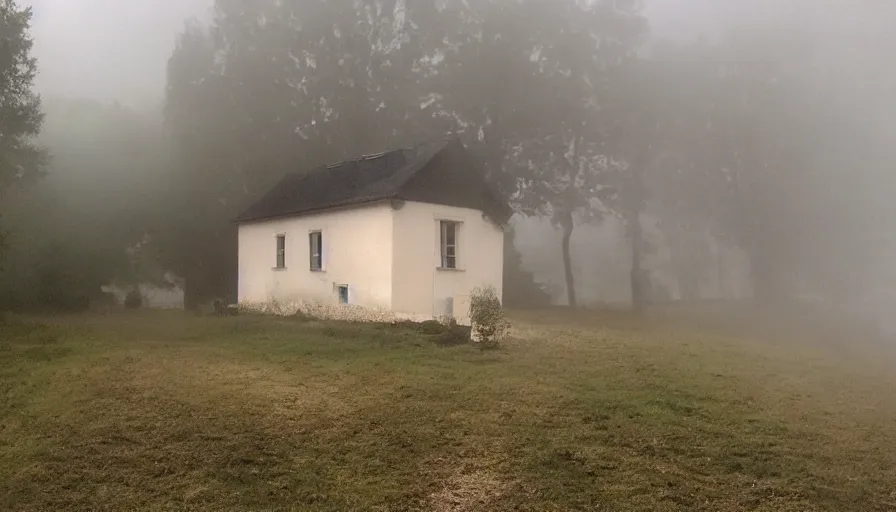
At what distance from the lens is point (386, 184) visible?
71.3 feet

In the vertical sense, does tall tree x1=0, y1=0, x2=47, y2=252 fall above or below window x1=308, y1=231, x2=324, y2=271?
above

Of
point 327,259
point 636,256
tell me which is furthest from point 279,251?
point 636,256

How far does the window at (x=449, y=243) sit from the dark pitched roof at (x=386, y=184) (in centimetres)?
78

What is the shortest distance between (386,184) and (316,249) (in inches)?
164

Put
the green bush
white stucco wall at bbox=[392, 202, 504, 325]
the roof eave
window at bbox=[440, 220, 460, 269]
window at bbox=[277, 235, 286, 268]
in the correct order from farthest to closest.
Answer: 1. window at bbox=[277, 235, 286, 268]
2. window at bbox=[440, 220, 460, 269]
3. the roof eave
4. white stucco wall at bbox=[392, 202, 504, 325]
5. the green bush

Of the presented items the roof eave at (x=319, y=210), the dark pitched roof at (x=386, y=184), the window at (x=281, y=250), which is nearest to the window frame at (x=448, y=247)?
the dark pitched roof at (x=386, y=184)

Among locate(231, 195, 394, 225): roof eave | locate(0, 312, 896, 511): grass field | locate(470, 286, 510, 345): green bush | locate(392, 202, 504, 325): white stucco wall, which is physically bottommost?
locate(0, 312, 896, 511): grass field

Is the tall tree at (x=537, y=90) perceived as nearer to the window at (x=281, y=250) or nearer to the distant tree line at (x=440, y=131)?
the distant tree line at (x=440, y=131)

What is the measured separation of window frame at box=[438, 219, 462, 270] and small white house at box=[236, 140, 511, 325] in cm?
3

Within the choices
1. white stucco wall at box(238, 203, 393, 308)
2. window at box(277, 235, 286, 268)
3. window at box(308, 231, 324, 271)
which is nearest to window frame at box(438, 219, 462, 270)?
white stucco wall at box(238, 203, 393, 308)

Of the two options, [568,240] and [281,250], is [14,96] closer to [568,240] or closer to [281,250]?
[281,250]

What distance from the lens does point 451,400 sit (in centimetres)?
1099

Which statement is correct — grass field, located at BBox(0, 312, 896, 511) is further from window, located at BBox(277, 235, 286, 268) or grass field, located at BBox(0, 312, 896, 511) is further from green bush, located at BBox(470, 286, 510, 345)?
window, located at BBox(277, 235, 286, 268)

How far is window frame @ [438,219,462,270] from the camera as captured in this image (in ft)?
72.8
